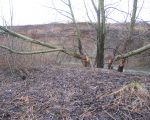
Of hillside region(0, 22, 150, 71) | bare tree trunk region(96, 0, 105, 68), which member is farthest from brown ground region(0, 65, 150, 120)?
bare tree trunk region(96, 0, 105, 68)

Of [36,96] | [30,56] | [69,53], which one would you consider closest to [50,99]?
[36,96]

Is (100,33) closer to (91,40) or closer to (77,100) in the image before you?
(91,40)

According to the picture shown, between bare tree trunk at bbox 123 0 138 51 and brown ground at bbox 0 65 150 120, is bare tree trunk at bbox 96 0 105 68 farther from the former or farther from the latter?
brown ground at bbox 0 65 150 120

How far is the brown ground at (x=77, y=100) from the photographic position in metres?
3.92

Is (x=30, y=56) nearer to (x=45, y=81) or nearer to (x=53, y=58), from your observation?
(x=53, y=58)

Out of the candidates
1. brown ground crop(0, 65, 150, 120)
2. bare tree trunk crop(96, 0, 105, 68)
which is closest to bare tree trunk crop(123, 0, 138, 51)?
bare tree trunk crop(96, 0, 105, 68)

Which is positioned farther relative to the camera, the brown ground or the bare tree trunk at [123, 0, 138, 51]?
the bare tree trunk at [123, 0, 138, 51]

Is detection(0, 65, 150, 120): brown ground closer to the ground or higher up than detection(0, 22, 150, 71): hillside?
closer to the ground

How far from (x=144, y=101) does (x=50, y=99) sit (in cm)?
125

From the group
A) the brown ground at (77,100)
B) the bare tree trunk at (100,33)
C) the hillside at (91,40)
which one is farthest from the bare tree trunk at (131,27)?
the brown ground at (77,100)

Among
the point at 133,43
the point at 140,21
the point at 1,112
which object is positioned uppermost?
the point at 140,21

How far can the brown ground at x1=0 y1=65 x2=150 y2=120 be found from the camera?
3.92 metres

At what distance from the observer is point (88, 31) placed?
10859 mm

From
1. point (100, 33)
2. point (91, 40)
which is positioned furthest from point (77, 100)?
point (91, 40)
